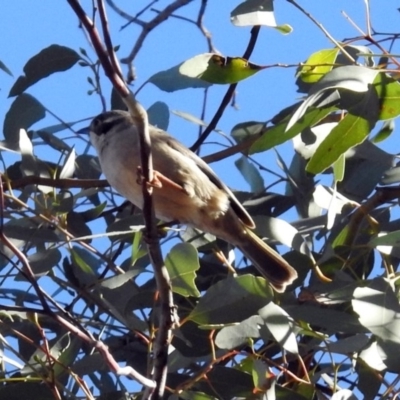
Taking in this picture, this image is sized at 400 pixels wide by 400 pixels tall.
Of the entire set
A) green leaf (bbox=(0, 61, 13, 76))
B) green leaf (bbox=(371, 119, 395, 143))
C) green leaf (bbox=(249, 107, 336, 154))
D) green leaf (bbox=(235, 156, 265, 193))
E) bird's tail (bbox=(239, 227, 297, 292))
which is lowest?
bird's tail (bbox=(239, 227, 297, 292))

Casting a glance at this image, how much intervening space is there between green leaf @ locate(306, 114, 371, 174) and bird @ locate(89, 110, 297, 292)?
0.66 metres

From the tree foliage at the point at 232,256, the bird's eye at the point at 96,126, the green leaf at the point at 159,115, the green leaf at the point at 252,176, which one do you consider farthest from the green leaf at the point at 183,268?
the bird's eye at the point at 96,126

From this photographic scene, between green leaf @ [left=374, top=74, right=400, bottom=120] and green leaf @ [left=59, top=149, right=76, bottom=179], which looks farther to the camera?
green leaf @ [left=59, top=149, right=76, bottom=179]

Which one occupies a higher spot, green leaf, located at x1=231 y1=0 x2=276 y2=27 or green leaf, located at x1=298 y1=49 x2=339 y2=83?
green leaf, located at x1=231 y1=0 x2=276 y2=27

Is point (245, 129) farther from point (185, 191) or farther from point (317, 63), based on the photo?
point (317, 63)

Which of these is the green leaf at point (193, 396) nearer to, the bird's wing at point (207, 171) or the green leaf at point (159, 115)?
the bird's wing at point (207, 171)

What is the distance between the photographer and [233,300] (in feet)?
8.37

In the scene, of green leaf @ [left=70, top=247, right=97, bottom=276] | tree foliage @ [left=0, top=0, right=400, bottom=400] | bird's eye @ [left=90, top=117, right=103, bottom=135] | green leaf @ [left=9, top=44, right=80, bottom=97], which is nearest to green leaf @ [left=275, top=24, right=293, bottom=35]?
tree foliage @ [left=0, top=0, right=400, bottom=400]

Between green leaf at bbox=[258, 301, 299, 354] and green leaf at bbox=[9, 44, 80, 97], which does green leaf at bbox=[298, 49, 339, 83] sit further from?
green leaf at bbox=[9, 44, 80, 97]

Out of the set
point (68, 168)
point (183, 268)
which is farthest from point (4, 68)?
point (183, 268)

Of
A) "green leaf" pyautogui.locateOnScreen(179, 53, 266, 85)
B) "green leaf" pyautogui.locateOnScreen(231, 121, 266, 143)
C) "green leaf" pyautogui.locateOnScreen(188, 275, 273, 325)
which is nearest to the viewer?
"green leaf" pyautogui.locateOnScreen(188, 275, 273, 325)

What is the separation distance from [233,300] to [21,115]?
136cm

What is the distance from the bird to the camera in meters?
3.34

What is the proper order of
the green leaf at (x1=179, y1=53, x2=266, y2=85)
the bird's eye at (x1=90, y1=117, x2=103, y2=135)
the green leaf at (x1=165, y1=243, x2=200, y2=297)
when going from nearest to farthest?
the green leaf at (x1=165, y1=243, x2=200, y2=297) < the green leaf at (x1=179, y1=53, x2=266, y2=85) < the bird's eye at (x1=90, y1=117, x2=103, y2=135)
